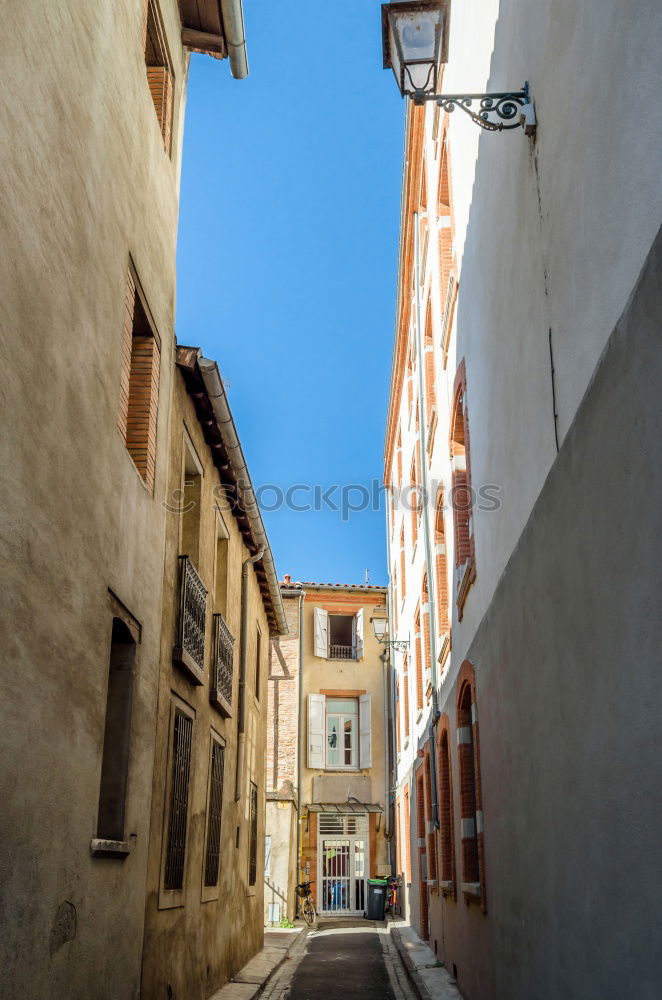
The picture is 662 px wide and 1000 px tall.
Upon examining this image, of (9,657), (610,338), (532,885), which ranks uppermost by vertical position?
(610,338)

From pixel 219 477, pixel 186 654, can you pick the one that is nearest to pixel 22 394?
pixel 186 654

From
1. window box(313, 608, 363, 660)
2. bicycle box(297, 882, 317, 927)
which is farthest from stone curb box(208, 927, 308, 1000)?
window box(313, 608, 363, 660)

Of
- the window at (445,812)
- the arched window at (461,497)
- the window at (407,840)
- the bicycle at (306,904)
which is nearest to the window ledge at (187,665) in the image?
the arched window at (461,497)

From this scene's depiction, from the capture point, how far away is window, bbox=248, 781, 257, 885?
15430 millimetres

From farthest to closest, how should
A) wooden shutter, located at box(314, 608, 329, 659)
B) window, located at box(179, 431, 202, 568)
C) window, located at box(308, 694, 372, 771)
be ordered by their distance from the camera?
wooden shutter, located at box(314, 608, 329, 659) < window, located at box(308, 694, 372, 771) < window, located at box(179, 431, 202, 568)

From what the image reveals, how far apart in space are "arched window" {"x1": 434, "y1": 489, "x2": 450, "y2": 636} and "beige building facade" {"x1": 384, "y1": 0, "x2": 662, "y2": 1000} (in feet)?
7.67

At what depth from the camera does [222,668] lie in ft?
39.8

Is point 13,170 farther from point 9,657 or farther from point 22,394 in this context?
point 9,657

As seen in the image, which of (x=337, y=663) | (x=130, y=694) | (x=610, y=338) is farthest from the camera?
(x=337, y=663)

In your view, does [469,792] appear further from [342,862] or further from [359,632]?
[359,632]

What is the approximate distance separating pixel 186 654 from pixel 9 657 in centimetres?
474

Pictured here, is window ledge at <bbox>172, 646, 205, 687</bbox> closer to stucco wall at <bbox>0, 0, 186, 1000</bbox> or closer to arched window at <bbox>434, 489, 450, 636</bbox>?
stucco wall at <bbox>0, 0, 186, 1000</bbox>

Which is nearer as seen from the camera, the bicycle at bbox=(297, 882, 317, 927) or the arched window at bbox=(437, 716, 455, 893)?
the arched window at bbox=(437, 716, 455, 893)

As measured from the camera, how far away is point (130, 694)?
745cm
